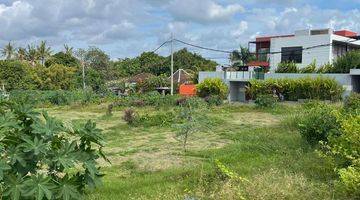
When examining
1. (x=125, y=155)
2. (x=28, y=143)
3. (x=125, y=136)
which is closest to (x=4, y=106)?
(x=28, y=143)

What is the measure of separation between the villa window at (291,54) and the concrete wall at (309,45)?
1.19 feet

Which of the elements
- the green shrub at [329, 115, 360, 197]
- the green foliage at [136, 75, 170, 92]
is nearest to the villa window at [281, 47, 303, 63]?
the green foliage at [136, 75, 170, 92]

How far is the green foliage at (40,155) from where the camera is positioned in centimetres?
383

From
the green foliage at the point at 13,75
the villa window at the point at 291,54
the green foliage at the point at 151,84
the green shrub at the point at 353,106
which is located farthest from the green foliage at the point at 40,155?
the green foliage at the point at 13,75

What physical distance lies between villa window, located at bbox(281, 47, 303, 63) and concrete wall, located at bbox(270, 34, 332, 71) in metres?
0.36

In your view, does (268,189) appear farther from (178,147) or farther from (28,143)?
(178,147)

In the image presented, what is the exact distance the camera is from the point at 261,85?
31812mm

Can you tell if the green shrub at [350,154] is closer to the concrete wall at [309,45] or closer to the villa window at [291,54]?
the concrete wall at [309,45]

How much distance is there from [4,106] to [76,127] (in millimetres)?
800

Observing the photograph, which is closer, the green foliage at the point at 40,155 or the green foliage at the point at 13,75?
the green foliage at the point at 40,155

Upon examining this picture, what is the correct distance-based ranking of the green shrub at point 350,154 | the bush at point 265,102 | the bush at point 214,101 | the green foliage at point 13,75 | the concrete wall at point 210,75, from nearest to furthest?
1. the green shrub at point 350,154
2. the bush at point 265,102
3. the bush at point 214,101
4. the concrete wall at point 210,75
5. the green foliage at point 13,75

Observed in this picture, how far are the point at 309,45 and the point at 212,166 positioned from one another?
37143 mm

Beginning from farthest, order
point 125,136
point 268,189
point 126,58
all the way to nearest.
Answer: point 126,58 < point 125,136 < point 268,189

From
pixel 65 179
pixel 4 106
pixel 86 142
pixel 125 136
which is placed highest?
pixel 4 106
